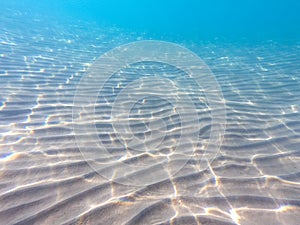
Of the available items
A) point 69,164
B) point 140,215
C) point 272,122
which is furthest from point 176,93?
point 140,215

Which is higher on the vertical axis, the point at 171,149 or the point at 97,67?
the point at 97,67

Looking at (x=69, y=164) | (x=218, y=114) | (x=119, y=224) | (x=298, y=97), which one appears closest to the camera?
(x=119, y=224)

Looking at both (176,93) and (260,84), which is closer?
(176,93)

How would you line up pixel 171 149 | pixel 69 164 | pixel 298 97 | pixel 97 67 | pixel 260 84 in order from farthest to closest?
pixel 97 67
pixel 260 84
pixel 298 97
pixel 171 149
pixel 69 164

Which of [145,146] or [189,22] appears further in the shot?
[189,22]

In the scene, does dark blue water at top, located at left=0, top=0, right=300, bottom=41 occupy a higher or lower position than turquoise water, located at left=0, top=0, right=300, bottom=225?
higher

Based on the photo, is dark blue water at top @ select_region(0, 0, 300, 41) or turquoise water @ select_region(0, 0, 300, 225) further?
dark blue water at top @ select_region(0, 0, 300, 41)

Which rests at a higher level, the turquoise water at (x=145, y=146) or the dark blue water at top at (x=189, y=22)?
the dark blue water at top at (x=189, y=22)

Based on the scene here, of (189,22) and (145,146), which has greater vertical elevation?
(189,22)

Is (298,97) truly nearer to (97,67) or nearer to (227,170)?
(227,170)

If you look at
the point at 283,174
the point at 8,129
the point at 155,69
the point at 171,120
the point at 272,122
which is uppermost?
the point at 155,69

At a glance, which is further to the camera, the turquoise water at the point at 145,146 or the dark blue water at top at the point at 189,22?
the dark blue water at top at the point at 189,22
